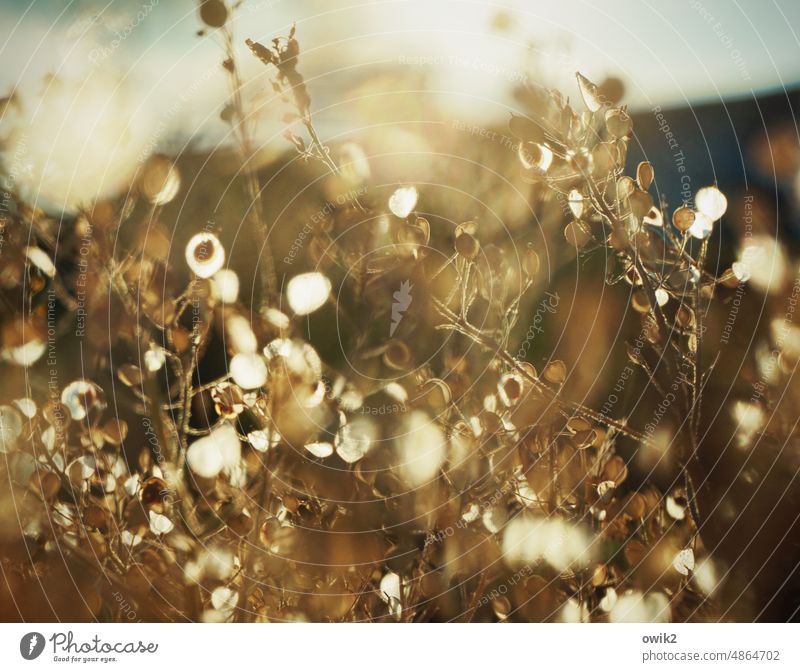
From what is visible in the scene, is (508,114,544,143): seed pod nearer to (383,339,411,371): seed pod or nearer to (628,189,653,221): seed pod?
(628,189,653,221): seed pod

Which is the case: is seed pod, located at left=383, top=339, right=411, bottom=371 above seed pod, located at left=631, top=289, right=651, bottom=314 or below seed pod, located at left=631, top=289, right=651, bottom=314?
below

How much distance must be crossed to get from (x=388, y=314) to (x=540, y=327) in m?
0.14

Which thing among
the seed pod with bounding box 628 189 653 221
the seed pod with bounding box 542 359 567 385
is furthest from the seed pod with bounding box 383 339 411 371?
the seed pod with bounding box 628 189 653 221

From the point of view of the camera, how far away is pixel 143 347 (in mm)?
582


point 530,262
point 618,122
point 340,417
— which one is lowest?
point 340,417

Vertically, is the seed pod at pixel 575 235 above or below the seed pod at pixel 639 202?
below

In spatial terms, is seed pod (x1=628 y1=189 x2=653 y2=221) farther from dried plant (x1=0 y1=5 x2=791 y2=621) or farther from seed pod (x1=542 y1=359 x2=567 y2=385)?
seed pod (x1=542 y1=359 x2=567 y2=385)

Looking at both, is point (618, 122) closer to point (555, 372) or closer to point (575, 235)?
point (575, 235)

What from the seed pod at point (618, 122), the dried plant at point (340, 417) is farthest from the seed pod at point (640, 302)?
the seed pod at point (618, 122)

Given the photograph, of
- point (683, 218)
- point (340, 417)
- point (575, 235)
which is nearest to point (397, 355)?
point (340, 417)

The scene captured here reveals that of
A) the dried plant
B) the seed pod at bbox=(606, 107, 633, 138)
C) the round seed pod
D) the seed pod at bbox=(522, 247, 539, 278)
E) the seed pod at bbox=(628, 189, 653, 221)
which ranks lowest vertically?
the dried plant

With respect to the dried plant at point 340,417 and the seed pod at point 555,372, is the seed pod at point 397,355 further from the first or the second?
the seed pod at point 555,372

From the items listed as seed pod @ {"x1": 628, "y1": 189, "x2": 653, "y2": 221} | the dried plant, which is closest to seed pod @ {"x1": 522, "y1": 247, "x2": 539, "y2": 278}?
the dried plant

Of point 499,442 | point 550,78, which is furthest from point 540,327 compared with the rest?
point 550,78
